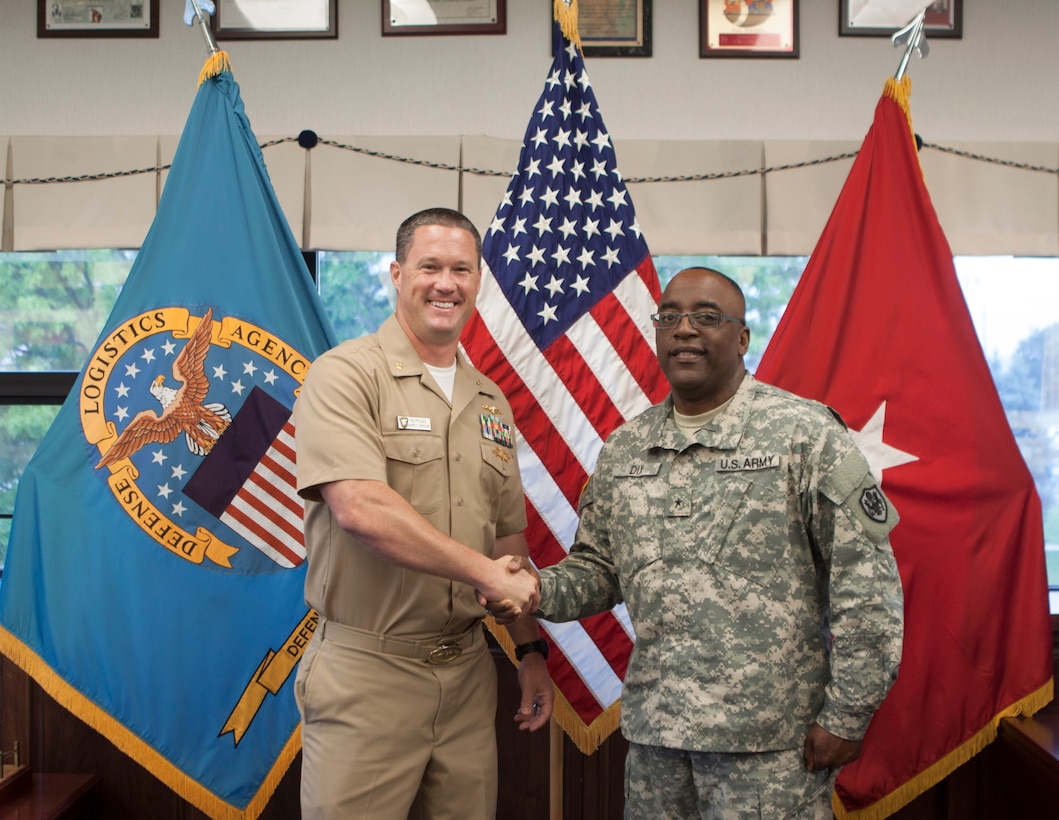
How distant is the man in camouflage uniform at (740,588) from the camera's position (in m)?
1.58

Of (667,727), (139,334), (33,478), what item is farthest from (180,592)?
(667,727)

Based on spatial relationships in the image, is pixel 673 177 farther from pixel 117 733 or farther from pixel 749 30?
pixel 117 733

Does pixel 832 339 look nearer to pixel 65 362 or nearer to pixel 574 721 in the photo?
pixel 574 721

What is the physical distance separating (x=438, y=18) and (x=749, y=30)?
3.14ft

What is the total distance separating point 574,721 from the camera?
2189mm

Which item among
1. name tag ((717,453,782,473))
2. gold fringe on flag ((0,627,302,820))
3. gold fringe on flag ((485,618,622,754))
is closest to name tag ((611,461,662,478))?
name tag ((717,453,782,473))

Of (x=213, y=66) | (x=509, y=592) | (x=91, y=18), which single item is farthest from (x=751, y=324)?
(x=91, y=18)

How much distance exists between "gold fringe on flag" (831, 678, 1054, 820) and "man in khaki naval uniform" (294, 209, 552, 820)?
96 cm

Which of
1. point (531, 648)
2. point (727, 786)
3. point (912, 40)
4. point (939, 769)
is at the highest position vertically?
point (912, 40)

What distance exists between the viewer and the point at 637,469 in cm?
179

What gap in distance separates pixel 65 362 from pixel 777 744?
239 cm

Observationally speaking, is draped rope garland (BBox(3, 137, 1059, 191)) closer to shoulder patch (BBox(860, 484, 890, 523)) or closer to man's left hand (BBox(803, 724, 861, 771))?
shoulder patch (BBox(860, 484, 890, 523))

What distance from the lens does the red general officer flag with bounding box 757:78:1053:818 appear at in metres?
2.17

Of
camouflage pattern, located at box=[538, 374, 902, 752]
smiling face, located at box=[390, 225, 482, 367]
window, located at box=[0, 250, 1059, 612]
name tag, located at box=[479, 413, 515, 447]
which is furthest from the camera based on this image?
window, located at box=[0, 250, 1059, 612]
